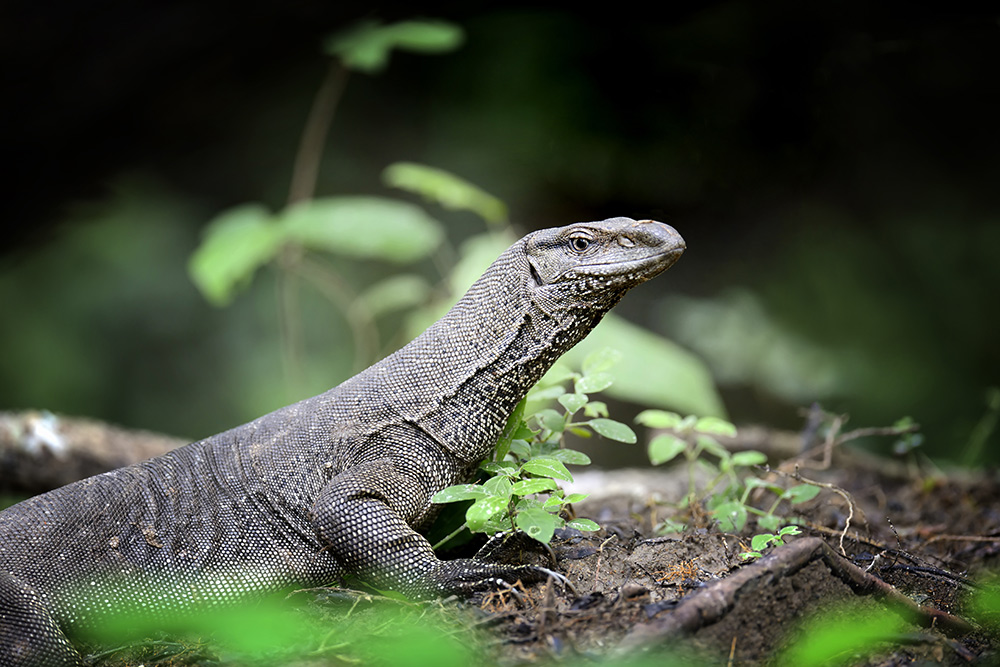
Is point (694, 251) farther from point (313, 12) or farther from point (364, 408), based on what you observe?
point (364, 408)

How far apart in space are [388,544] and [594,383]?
4.37 feet

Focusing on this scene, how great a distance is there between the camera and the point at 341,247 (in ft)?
25.6

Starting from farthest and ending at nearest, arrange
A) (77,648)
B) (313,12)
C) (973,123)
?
(313,12) → (973,123) → (77,648)

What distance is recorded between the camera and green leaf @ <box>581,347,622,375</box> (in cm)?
412

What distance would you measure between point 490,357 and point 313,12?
757 centimetres

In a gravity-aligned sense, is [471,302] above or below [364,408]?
above

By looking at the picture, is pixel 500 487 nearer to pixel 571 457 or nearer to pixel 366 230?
pixel 571 457

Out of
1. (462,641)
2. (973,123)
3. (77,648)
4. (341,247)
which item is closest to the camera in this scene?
(462,641)

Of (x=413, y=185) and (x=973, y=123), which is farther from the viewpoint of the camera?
(x=973, y=123)

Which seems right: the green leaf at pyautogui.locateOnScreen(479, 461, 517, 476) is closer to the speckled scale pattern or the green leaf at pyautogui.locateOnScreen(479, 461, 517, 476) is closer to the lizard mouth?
the speckled scale pattern

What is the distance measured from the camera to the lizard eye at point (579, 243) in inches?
151

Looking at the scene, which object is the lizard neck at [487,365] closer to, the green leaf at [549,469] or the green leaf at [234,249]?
the green leaf at [549,469]

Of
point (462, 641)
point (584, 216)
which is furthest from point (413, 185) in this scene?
point (462, 641)

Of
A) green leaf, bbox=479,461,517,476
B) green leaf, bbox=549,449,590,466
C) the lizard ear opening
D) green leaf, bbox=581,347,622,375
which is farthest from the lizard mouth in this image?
green leaf, bbox=479,461,517,476
